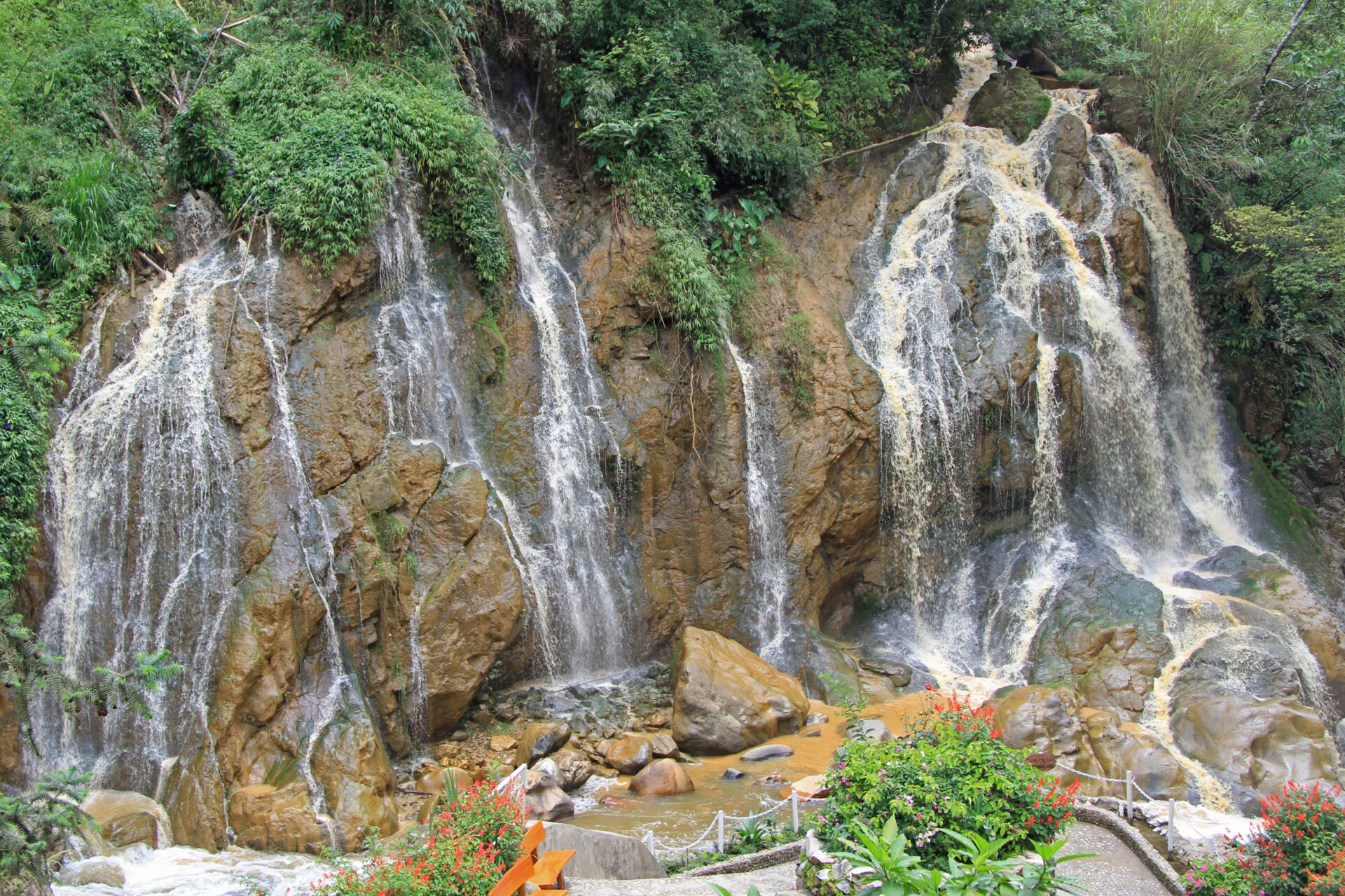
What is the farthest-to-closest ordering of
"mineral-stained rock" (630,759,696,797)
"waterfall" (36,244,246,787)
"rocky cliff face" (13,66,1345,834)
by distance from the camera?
"mineral-stained rock" (630,759,696,797) < "rocky cliff face" (13,66,1345,834) < "waterfall" (36,244,246,787)

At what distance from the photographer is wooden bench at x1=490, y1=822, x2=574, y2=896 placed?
5.66m

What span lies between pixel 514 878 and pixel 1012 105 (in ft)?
65.2

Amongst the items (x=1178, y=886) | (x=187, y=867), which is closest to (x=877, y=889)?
(x=1178, y=886)

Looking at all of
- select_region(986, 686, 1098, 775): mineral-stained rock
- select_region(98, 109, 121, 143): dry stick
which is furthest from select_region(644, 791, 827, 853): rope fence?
select_region(98, 109, 121, 143): dry stick

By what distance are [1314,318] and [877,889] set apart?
1844 cm

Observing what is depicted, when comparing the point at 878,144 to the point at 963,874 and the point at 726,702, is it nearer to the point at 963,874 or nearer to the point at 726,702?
the point at 726,702

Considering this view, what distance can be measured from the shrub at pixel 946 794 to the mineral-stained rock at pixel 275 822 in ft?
18.0

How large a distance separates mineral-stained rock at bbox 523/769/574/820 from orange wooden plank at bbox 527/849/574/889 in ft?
10.8

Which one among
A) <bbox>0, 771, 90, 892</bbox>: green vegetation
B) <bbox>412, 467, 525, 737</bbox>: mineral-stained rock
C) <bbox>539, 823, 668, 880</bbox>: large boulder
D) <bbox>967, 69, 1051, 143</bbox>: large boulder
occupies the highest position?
<bbox>967, 69, 1051, 143</bbox>: large boulder

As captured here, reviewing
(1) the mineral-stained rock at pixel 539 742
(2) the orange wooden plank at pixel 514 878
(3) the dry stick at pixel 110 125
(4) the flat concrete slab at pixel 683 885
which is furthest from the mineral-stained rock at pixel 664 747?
(3) the dry stick at pixel 110 125

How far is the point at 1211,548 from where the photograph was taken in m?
16.3

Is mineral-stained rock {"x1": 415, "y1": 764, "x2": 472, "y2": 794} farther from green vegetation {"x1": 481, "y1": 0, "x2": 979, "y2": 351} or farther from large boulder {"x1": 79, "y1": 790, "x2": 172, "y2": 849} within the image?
green vegetation {"x1": 481, "y1": 0, "x2": 979, "y2": 351}

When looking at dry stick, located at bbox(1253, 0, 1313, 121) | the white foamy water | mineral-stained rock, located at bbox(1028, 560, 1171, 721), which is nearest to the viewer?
the white foamy water

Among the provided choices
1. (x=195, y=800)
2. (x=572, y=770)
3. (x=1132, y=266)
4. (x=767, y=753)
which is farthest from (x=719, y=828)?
(x=1132, y=266)
